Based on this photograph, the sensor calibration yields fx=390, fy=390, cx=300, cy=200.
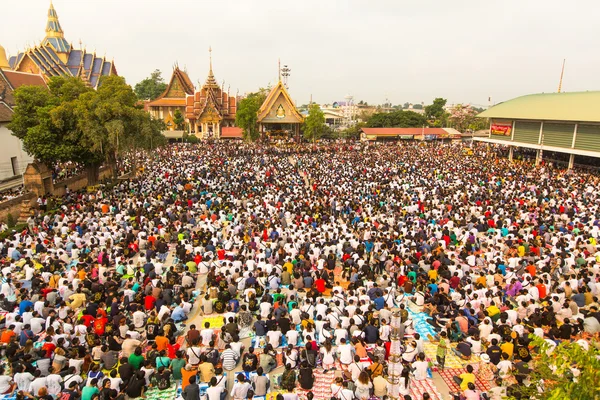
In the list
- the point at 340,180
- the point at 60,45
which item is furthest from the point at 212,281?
the point at 60,45

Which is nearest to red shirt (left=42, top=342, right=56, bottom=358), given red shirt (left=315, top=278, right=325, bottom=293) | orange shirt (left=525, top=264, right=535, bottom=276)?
red shirt (left=315, top=278, right=325, bottom=293)

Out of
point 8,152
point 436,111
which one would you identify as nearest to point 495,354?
point 8,152

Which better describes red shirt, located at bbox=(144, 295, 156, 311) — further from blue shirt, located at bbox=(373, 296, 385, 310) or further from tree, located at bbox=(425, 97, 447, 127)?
tree, located at bbox=(425, 97, 447, 127)

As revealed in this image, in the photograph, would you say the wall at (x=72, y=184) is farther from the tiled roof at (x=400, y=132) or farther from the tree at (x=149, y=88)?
the tree at (x=149, y=88)

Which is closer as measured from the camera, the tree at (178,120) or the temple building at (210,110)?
the temple building at (210,110)

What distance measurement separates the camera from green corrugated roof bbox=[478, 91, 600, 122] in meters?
27.4

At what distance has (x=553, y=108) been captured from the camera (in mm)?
30828

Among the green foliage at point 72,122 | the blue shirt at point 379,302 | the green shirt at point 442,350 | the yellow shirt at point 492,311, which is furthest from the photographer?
the green foliage at point 72,122

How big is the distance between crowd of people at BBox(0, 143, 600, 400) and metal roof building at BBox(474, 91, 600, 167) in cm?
1164

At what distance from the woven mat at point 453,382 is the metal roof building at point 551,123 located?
25456mm

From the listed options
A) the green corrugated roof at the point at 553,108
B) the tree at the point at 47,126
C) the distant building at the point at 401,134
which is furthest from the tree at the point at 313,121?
the tree at the point at 47,126

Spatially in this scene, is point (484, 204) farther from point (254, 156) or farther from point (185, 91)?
point (185, 91)

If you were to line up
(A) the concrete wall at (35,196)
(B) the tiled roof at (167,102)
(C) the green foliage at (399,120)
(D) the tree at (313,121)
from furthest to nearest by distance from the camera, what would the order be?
(C) the green foliage at (399,120)
(B) the tiled roof at (167,102)
(D) the tree at (313,121)
(A) the concrete wall at (35,196)

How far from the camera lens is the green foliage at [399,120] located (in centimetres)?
5844
